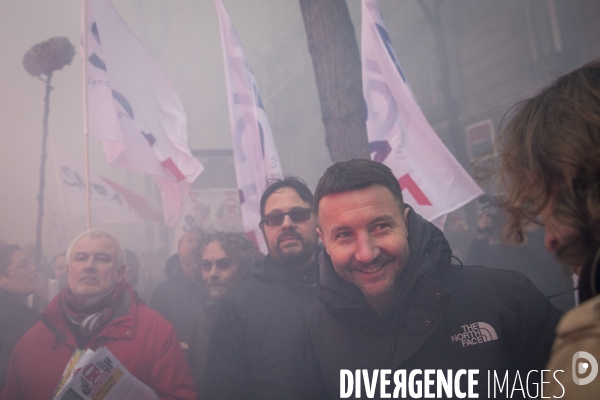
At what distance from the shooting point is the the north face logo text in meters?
1.40

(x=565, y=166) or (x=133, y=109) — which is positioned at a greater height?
(x=133, y=109)

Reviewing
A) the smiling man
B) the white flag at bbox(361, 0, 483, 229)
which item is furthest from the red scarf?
the white flag at bbox(361, 0, 483, 229)

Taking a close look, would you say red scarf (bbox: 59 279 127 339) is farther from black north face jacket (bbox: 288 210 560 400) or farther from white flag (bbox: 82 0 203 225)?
white flag (bbox: 82 0 203 225)

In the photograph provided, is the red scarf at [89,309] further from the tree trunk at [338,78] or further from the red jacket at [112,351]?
the tree trunk at [338,78]

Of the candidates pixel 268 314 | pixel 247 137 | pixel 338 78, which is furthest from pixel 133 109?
pixel 268 314

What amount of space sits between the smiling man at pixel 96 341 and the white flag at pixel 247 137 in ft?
4.49

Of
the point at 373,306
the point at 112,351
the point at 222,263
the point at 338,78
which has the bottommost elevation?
the point at 112,351

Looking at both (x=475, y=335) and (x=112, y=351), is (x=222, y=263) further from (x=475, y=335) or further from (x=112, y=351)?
(x=475, y=335)

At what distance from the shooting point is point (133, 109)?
412 cm

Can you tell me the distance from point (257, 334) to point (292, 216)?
2.56 ft

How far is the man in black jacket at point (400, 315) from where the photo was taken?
139cm

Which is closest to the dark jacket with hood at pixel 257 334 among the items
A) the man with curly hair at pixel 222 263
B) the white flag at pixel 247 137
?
the man with curly hair at pixel 222 263

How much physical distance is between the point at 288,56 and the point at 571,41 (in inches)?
432

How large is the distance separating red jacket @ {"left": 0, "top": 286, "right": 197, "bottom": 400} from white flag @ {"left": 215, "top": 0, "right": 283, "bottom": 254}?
1396mm
